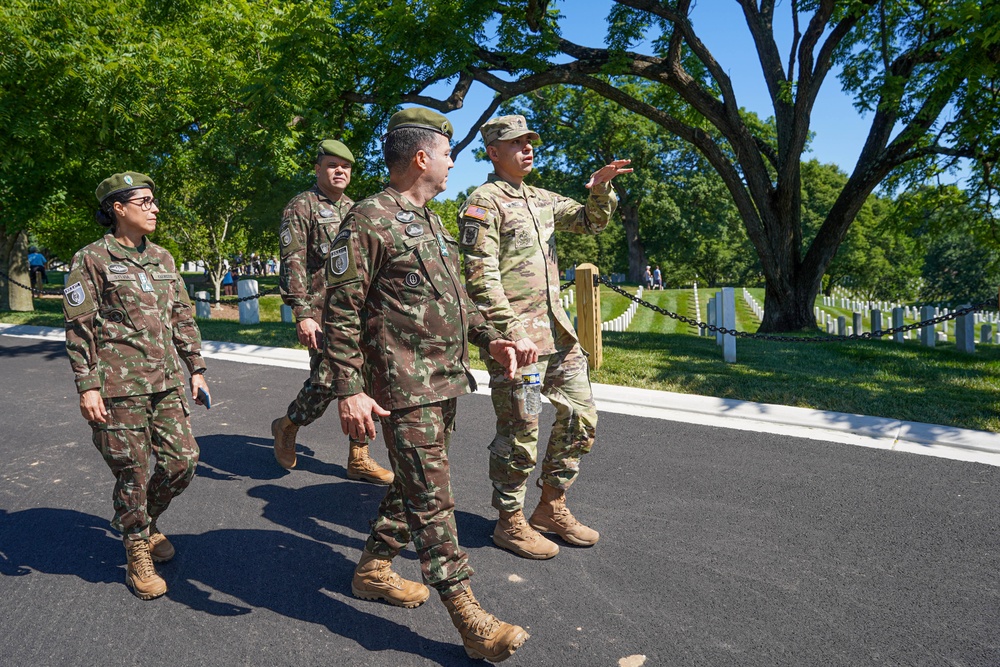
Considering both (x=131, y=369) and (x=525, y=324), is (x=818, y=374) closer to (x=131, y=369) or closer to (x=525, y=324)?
(x=525, y=324)

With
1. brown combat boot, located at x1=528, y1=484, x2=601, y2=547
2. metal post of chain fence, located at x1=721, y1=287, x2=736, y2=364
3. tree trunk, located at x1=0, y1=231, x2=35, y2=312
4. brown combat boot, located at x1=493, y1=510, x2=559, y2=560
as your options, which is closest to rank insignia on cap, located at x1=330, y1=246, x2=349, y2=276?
brown combat boot, located at x1=493, y1=510, x2=559, y2=560

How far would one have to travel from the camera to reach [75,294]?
344 centimetres

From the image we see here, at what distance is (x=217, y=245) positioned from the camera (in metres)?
26.8

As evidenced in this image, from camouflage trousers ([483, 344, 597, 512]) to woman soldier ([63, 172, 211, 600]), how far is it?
160 centimetres

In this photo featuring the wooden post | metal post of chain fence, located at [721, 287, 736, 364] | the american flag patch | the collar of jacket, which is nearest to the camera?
the american flag patch

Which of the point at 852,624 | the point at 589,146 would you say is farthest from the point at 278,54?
the point at 589,146

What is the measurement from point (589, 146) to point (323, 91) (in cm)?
3003

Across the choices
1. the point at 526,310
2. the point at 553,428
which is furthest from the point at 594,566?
the point at 526,310

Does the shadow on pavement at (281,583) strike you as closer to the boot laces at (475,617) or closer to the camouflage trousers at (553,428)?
the boot laces at (475,617)

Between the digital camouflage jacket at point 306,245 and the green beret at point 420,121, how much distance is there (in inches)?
84.6

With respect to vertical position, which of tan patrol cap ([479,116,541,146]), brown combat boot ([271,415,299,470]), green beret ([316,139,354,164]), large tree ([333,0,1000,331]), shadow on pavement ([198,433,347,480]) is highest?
large tree ([333,0,1000,331])

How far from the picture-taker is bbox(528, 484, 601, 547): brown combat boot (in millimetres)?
3920

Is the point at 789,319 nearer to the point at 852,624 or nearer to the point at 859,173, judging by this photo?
the point at 859,173

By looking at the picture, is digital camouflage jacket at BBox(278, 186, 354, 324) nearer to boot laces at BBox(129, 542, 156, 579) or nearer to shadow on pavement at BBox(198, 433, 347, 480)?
shadow on pavement at BBox(198, 433, 347, 480)
